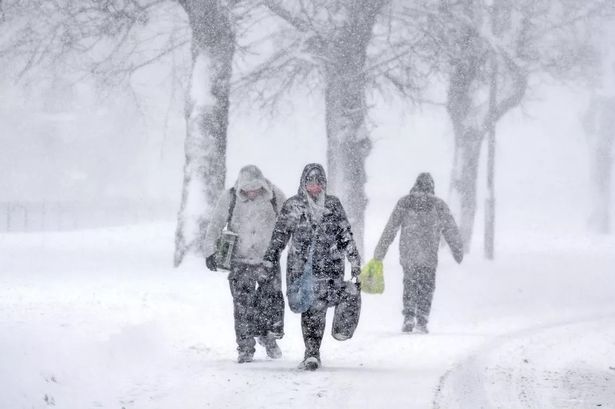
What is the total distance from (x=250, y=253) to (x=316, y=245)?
0.85 m

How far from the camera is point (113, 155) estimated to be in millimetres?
50156

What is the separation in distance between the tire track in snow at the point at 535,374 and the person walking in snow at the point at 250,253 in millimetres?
1779

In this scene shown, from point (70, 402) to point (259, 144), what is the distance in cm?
5529

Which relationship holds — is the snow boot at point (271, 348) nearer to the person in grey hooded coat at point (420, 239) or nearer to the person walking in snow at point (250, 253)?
the person walking in snow at point (250, 253)

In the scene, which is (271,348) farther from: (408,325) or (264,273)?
(408,325)

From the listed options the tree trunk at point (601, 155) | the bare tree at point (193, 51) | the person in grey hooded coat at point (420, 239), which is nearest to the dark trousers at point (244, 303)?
the person in grey hooded coat at point (420, 239)

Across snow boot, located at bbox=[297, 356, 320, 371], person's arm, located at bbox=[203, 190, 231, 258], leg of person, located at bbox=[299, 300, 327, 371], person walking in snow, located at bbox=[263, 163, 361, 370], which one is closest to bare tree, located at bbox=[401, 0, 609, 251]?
person's arm, located at bbox=[203, 190, 231, 258]

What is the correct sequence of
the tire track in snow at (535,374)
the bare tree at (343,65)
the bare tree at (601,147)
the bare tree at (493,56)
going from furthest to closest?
the bare tree at (601,147)
the bare tree at (493,56)
the bare tree at (343,65)
the tire track in snow at (535,374)

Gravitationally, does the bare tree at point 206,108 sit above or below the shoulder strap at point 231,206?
above

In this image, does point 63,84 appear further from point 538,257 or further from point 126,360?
point 538,257

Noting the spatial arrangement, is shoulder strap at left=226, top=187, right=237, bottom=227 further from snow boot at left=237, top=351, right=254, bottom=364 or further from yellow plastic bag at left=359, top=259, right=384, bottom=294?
yellow plastic bag at left=359, top=259, right=384, bottom=294

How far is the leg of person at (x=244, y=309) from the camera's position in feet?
25.8

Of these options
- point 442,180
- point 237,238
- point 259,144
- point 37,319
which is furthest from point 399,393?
point 442,180

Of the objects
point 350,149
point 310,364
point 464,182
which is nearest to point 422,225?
point 310,364
